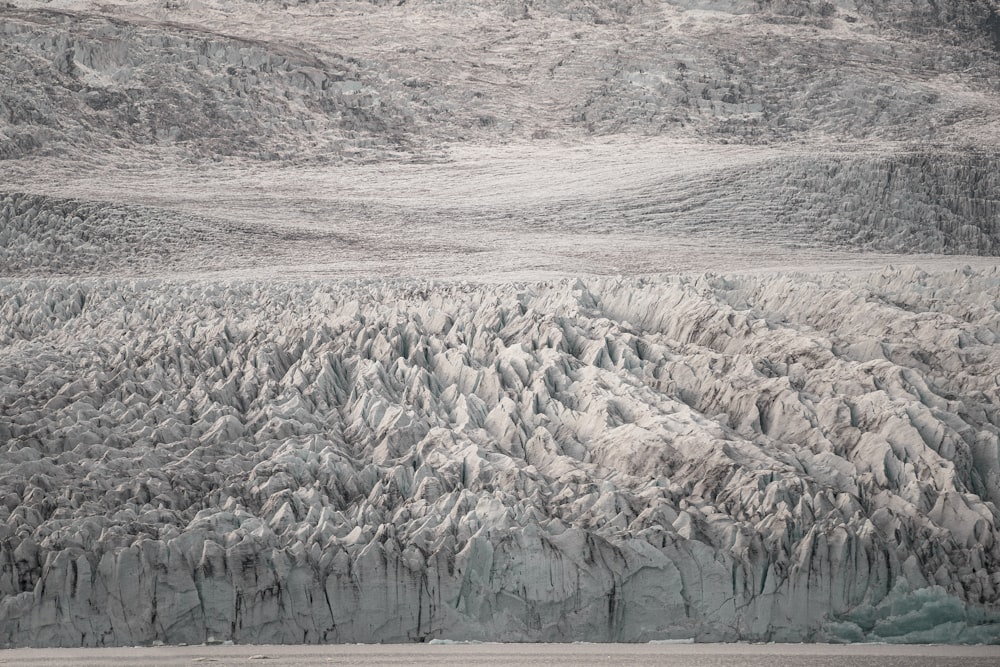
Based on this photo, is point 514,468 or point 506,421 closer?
point 514,468

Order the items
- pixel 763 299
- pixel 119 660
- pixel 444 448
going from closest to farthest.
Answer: pixel 119 660, pixel 444 448, pixel 763 299

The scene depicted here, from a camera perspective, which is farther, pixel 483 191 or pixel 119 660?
pixel 483 191

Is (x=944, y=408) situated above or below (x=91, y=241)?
above

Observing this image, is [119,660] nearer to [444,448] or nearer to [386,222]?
[444,448]

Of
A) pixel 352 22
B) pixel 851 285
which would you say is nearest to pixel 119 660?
pixel 851 285

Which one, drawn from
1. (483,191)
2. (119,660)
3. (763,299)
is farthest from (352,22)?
(119,660)

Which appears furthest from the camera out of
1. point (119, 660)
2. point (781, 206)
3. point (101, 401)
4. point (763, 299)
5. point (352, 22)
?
point (352, 22)

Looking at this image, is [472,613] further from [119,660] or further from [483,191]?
[483,191]
